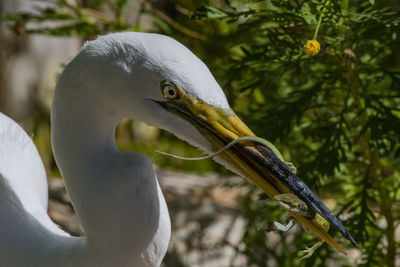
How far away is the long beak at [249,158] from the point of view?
119 centimetres

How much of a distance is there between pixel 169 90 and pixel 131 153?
0.65 feet

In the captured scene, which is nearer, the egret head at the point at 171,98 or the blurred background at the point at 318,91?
the egret head at the point at 171,98

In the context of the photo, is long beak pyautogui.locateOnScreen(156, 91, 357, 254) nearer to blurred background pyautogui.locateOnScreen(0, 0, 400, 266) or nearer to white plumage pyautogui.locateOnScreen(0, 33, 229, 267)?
white plumage pyautogui.locateOnScreen(0, 33, 229, 267)

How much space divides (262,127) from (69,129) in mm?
677

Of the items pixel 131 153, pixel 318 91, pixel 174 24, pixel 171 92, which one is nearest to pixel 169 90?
pixel 171 92

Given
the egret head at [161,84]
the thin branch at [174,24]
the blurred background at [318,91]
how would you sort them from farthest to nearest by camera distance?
the thin branch at [174,24]
the blurred background at [318,91]
the egret head at [161,84]

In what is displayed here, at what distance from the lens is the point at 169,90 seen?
120cm

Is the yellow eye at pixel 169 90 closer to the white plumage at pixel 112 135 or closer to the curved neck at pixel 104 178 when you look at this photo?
the white plumage at pixel 112 135

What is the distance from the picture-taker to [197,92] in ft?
3.85

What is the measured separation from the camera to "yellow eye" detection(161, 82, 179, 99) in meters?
1.19

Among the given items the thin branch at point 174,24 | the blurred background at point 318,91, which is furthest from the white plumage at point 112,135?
the thin branch at point 174,24

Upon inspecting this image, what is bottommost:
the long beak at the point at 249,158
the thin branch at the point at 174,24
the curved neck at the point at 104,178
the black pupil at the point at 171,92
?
the thin branch at the point at 174,24

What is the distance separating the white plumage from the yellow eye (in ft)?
0.04

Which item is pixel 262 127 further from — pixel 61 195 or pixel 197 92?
pixel 61 195
